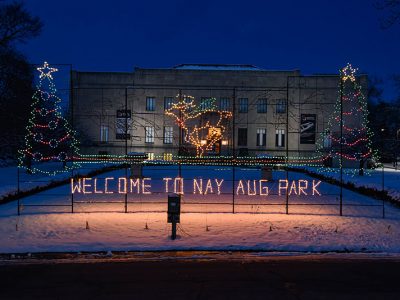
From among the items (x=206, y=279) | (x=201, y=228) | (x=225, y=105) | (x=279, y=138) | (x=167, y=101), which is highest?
(x=167, y=101)

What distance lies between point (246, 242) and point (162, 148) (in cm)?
3996

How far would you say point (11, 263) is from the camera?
10688 mm

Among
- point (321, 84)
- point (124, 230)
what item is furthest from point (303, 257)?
point (321, 84)

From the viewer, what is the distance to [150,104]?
53438 mm

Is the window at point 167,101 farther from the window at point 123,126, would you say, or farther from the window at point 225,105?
the window at point 123,126

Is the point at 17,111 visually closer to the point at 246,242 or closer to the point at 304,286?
the point at 246,242

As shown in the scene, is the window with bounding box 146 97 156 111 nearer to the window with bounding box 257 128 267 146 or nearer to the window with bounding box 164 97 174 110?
the window with bounding box 164 97 174 110

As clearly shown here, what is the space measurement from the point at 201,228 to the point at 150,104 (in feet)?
132

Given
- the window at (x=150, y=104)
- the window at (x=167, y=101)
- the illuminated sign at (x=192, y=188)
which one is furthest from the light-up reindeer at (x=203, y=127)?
the illuminated sign at (x=192, y=188)

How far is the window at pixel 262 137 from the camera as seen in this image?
53.6 meters

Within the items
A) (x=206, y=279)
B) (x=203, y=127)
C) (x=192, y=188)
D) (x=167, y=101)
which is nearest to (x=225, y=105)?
(x=203, y=127)

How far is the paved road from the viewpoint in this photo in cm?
842

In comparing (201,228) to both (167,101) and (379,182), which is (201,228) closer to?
(379,182)

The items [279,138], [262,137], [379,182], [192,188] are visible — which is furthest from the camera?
[262,137]
